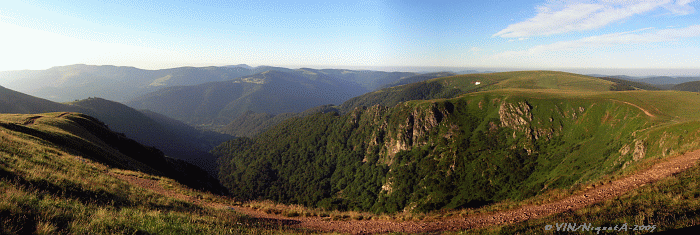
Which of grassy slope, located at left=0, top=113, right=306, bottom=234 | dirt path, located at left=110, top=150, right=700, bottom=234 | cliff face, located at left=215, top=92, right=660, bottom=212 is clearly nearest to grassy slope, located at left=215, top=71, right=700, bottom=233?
cliff face, located at left=215, top=92, right=660, bottom=212

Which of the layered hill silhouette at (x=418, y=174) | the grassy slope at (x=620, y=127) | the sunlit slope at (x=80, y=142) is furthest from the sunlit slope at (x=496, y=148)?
the sunlit slope at (x=80, y=142)

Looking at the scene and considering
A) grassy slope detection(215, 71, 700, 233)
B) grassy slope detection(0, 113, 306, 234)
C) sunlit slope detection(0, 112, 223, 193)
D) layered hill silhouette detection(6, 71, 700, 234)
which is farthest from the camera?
grassy slope detection(215, 71, 700, 233)

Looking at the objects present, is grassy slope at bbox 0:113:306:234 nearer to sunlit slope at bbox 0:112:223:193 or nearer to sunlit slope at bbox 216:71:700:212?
sunlit slope at bbox 0:112:223:193

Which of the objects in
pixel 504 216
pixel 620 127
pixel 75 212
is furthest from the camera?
pixel 620 127

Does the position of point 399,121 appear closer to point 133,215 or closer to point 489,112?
point 489,112

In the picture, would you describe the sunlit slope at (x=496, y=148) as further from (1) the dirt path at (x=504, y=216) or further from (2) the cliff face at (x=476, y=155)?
(1) the dirt path at (x=504, y=216)

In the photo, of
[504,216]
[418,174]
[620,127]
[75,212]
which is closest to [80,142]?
[75,212]

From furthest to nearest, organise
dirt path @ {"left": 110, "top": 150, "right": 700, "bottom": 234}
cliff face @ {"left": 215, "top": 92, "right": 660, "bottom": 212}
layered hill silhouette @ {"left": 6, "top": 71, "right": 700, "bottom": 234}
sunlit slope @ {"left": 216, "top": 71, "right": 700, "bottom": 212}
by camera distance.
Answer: cliff face @ {"left": 215, "top": 92, "right": 660, "bottom": 212}
sunlit slope @ {"left": 216, "top": 71, "right": 700, "bottom": 212}
dirt path @ {"left": 110, "top": 150, "right": 700, "bottom": 234}
layered hill silhouette @ {"left": 6, "top": 71, "right": 700, "bottom": 234}

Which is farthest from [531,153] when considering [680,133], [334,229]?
[334,229]

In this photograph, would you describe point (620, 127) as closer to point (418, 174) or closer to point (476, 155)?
point (476, 155)
